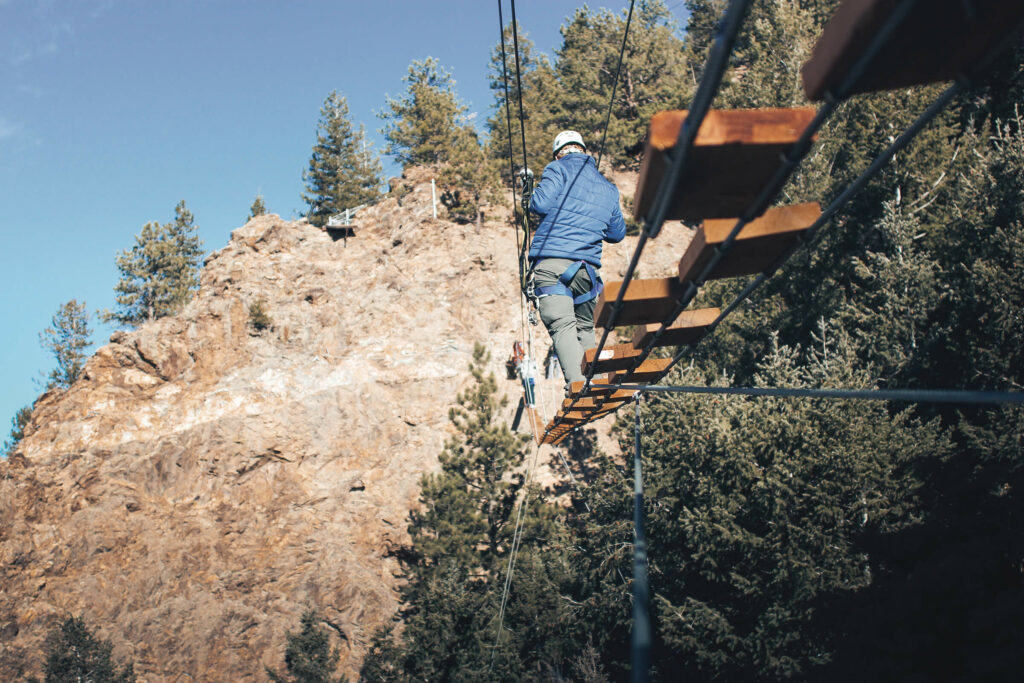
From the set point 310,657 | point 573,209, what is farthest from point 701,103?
point 310,657

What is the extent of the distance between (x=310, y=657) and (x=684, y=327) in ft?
59.1

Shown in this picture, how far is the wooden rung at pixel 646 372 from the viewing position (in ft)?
16.1

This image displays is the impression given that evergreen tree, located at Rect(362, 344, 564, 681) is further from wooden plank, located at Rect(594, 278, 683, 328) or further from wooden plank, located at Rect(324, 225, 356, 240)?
wooden plank, located at Rect(594, 278, 683, 328)

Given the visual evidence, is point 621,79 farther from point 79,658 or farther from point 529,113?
point 79,658

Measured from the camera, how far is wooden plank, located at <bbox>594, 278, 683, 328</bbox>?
3.22 metres

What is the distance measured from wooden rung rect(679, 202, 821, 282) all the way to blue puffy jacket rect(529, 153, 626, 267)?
6.69ft

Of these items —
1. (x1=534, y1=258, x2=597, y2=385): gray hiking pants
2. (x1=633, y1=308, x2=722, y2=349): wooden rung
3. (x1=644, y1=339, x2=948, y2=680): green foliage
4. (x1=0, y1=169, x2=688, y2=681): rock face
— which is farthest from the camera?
(x1=0, y1=169, x2=688, y2=681): rock face

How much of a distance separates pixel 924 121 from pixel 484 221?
85.7 feet

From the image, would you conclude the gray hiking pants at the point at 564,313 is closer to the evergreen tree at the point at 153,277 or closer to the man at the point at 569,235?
the man at the point at 569,235

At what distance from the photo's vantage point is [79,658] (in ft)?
55.9

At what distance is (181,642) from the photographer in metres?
18.4

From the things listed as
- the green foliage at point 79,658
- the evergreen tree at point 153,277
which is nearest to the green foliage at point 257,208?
the evergreen tree at point 153,277

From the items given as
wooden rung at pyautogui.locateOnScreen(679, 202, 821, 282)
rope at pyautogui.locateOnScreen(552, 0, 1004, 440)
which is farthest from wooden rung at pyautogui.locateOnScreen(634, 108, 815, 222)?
wooden rung at pyautogui.locateOnScreen(679, 202, 821, 282)

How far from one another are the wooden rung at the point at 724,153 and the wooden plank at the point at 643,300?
3.21 feet
